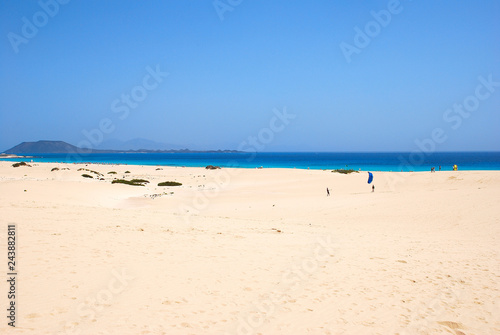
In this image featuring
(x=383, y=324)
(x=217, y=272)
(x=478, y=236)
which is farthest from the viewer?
(x=478, y=236)

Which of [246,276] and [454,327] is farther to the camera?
[246,276]

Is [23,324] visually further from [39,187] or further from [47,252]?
[39,187]

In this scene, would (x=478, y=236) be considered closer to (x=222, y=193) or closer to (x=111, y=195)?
(x=222, y=193)

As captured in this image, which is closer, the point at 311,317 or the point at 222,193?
the point at 311,317

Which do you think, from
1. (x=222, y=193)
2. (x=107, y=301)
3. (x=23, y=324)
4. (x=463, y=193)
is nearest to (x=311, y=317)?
(x=107, y=301)

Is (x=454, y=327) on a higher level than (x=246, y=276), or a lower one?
lower

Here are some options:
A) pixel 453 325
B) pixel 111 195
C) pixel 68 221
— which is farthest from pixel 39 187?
pixel 453 325

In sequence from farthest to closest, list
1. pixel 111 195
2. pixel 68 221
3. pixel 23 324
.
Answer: pixel 111 195 → pixel 68 221 → pixel 23 324

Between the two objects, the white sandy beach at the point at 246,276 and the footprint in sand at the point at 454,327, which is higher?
the white sandy beach at the point at 246,276

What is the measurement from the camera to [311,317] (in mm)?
6008

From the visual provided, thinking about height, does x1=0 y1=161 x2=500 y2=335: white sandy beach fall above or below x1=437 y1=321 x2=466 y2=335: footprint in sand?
above

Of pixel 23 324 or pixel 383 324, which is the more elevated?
pixel 23 324

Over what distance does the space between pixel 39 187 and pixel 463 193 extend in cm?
3027

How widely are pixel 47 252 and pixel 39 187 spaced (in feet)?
62.9
